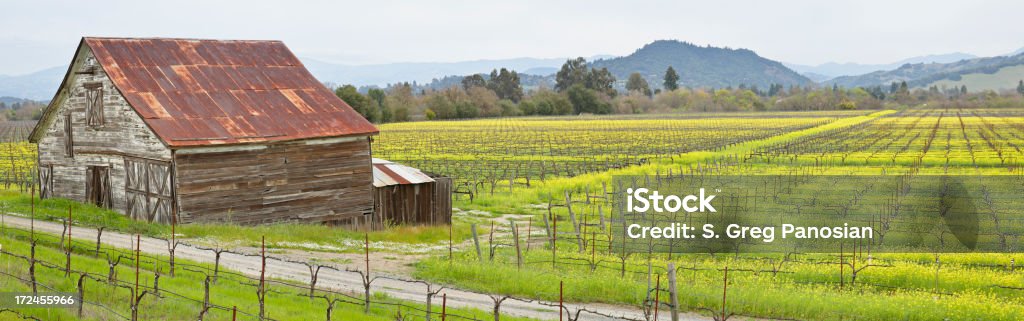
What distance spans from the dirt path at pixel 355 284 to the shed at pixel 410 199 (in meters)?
7.54

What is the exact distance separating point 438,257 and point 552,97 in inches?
6375

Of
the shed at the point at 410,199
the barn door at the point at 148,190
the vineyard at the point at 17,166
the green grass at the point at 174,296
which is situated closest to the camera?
the green grass at the point at 174,296

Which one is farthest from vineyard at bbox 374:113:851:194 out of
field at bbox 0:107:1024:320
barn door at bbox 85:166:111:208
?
barn door at bbox 85:166:111:208

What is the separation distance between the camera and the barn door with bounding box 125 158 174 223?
26.8 metres

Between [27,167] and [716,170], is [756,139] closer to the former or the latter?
[716,170]

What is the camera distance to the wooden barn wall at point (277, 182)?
88.3 feet

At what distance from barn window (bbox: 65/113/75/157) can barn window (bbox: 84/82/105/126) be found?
1.50 m

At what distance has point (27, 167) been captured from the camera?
52.3 meters

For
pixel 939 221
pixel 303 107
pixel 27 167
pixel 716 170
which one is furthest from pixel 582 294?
pixel 27 167

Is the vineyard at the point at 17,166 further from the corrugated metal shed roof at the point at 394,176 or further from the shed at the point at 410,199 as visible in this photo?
the shed at the point at 410,199

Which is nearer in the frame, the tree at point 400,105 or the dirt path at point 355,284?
the dirt path at point 355,284

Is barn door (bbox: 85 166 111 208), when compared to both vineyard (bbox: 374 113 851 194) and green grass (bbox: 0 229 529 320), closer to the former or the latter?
green grass (bbox: 0 229 529 320)

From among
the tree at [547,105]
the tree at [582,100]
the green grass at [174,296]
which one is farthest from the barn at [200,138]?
the tree at [582,100]

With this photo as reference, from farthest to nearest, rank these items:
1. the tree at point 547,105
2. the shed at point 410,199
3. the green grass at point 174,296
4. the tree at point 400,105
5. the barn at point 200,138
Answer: the tree at point 547,105 → the tree at point 400,105 → the shed at point 410,199 → the barn at point 200,138 → the green grass at point 174,296
